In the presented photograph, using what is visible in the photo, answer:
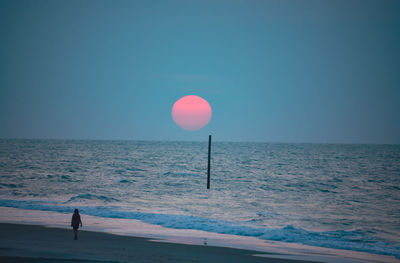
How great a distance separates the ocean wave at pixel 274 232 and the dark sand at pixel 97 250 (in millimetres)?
4786

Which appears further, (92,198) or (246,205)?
(92,198)

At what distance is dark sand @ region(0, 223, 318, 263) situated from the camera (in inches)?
554

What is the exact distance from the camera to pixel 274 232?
21.6 metres

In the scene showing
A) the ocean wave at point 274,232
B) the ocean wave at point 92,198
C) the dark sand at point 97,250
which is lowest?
the ocean wave at point 92,198

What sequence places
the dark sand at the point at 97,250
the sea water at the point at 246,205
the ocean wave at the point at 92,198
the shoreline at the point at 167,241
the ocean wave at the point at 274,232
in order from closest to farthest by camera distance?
the dark sand at the point at 97,250 < the shoreline at the point at 167,241 < the ocean wave at the point at 274,232 < the sea water at the point at 246,205 < the ocean wave at the point at 92,198

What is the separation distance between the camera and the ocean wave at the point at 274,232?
19.2 m

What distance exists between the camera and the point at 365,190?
44344 millimetres

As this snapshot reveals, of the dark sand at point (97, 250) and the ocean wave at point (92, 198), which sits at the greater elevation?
the dark sand at point (97, 250)

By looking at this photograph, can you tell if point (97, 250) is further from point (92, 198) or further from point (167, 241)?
point (92, 198)

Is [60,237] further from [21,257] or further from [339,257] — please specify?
[339,257]

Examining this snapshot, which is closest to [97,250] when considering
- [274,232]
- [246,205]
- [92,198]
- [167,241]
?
[167,241]

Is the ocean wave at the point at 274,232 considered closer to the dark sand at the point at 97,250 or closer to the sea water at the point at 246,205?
the sea water at the point at 246,205

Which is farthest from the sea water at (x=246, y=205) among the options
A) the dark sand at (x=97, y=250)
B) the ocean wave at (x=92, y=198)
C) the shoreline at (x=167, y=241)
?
the dark sand at (x=97, y=250)

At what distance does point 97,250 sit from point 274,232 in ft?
34.9
